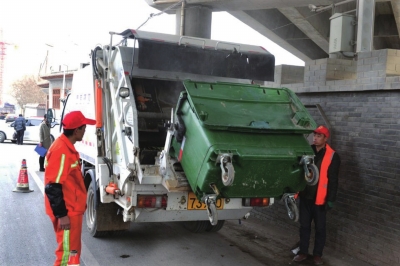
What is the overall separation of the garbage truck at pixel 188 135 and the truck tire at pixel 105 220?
0.04ft

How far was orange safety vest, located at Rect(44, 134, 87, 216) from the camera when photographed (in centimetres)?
348

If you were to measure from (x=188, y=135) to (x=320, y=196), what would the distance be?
1928 mm

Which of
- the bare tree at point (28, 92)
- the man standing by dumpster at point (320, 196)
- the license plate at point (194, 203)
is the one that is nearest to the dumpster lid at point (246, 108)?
the man standing by dumpster at point (320, 196)

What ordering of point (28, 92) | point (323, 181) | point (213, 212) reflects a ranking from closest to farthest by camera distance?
1. point (213, 212)
2. point (323, 181)
3. point (28, 92)

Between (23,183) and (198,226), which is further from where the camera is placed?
(23,183)

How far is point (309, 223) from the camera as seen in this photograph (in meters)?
5.11

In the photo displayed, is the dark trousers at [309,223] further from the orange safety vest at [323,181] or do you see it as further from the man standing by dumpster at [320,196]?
the orange safety vest at [323,181]

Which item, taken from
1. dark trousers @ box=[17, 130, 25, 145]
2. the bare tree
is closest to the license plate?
dark trousers @ box=[17, 130, 25, 145]

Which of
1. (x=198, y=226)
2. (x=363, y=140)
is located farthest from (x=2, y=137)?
(x=363, y=140)

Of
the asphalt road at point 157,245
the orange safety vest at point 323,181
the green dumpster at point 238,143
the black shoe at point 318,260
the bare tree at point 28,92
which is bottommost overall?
the asphalt road at point 157,245

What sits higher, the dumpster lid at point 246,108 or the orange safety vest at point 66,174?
the dumpster lid at point 246,108

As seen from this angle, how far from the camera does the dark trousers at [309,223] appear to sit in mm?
4992

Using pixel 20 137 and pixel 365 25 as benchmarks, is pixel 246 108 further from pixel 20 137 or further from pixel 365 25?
pixel 20 137

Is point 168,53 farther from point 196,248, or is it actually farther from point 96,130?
point 196,248
